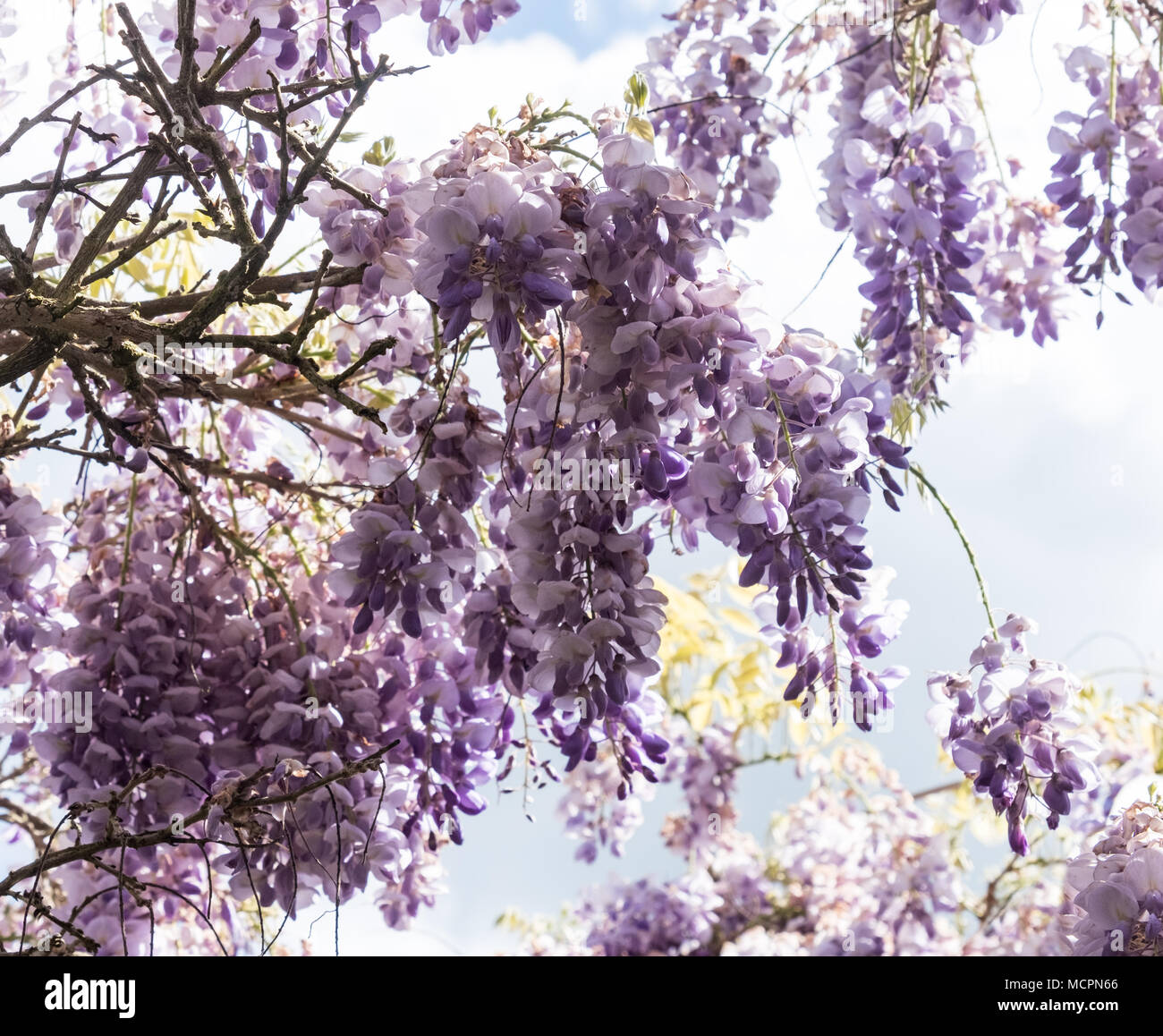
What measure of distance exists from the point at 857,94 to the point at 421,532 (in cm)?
132

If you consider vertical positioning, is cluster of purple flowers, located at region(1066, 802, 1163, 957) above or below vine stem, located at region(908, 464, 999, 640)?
below

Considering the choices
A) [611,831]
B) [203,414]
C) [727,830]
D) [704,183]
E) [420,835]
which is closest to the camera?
[420,835]

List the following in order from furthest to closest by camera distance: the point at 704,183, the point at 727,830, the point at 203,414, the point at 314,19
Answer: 1. the point at 727,830
2. the point at 704,183
3. the point at 203,414
4. the point at 314,19

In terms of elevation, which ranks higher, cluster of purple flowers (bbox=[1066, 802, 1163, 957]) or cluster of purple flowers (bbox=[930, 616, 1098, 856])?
cluster of purple flowers (bbox=[930, 616, 1098, 856])

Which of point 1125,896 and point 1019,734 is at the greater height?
point 1019,734

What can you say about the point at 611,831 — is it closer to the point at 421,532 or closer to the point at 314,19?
the point at 421,532

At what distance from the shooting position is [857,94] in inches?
81.8

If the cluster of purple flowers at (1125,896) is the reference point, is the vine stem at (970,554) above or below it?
above

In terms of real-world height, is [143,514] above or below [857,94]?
below

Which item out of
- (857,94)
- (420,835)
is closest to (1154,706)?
(857,94)

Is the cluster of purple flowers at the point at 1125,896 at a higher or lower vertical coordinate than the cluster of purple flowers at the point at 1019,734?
lower

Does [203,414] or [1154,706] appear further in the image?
[1154,706]

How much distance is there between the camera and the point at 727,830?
3191 mm
